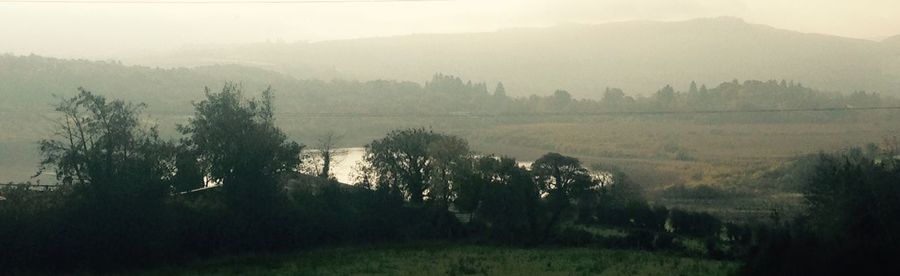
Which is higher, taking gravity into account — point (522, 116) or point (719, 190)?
point (522, 116)

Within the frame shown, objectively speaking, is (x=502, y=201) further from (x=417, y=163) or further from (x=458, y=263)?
(x=458, y=263)

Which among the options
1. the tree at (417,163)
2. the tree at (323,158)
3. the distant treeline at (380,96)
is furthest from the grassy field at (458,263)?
the distant treeline at (380,96)

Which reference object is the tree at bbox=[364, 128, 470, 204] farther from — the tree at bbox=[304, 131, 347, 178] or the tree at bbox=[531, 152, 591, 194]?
the tree at bbox=[531, 152, 591, 194]

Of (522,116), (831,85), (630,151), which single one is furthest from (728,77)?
(630,151)

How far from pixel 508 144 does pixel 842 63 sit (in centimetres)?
9085

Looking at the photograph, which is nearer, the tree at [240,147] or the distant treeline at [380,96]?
the tree at [240,147]

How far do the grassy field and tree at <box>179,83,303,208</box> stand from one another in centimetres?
473

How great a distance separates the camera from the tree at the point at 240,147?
43.7 metres

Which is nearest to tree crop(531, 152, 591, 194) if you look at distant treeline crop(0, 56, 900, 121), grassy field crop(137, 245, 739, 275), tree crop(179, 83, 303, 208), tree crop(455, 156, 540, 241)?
tree crop(455, 156, 540, 241)

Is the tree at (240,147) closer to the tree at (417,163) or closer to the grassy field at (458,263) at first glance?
the grassy field at (458,263)

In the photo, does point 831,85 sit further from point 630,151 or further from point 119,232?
point 119,232

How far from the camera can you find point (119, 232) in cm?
3497

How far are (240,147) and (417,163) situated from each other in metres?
17.0

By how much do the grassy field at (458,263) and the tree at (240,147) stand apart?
15.5 ft
